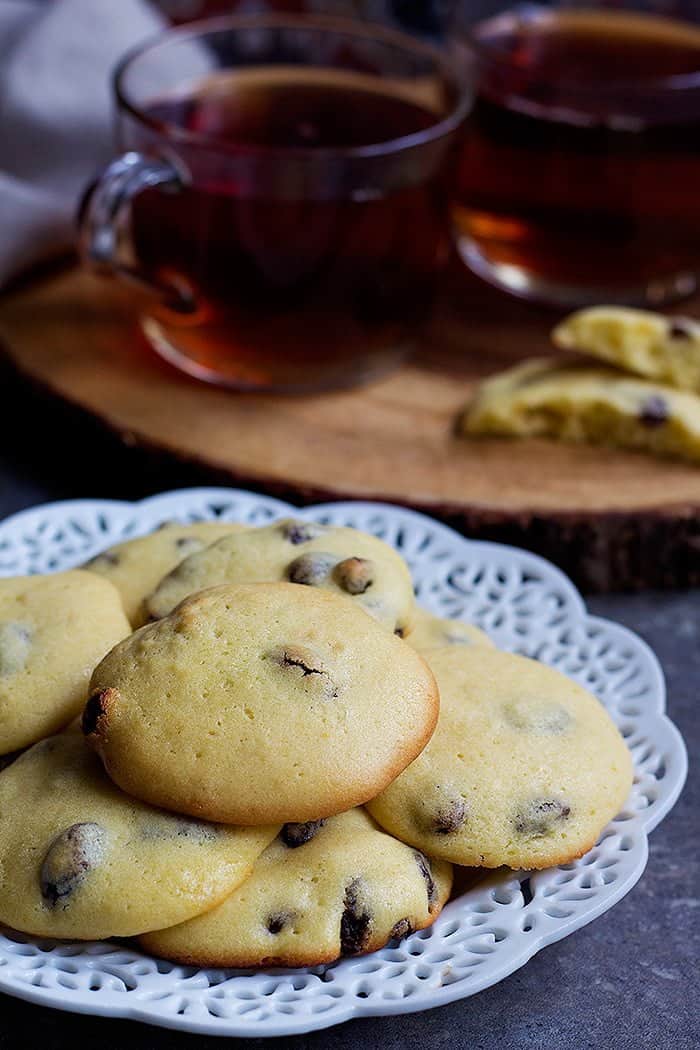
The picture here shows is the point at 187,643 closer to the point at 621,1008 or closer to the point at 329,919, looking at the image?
the point at 329,919

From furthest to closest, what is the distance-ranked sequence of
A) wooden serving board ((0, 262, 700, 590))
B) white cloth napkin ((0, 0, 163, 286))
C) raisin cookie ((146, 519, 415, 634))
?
1. white cloth napkin ((0, 0, 163, 286))
2. wooden serving board ((0, 262, 700, 590))
3. raisin cookie ((146, 519, 415, 634))

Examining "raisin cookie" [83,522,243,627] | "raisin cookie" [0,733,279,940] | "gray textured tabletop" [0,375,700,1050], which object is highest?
"raisin cookie" [0,733,279,940]

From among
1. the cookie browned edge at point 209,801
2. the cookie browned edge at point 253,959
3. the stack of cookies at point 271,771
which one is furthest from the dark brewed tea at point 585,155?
the cookie browned edge at point 253,959

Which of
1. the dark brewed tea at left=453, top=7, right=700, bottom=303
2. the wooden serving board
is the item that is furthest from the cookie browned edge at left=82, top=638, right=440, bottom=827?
the dark brewed tea at left=453, top=7, right=700, bottom=303

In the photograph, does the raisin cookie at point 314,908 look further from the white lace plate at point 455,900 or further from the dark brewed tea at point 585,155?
the dark brewed tea at point 585,155

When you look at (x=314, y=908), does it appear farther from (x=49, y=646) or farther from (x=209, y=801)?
(x=49, y=646)

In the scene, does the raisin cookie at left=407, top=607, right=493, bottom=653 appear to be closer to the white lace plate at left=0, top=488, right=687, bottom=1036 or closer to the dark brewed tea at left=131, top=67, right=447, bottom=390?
the white lace plate at left=0, top=488, right=687, bottom=1036
